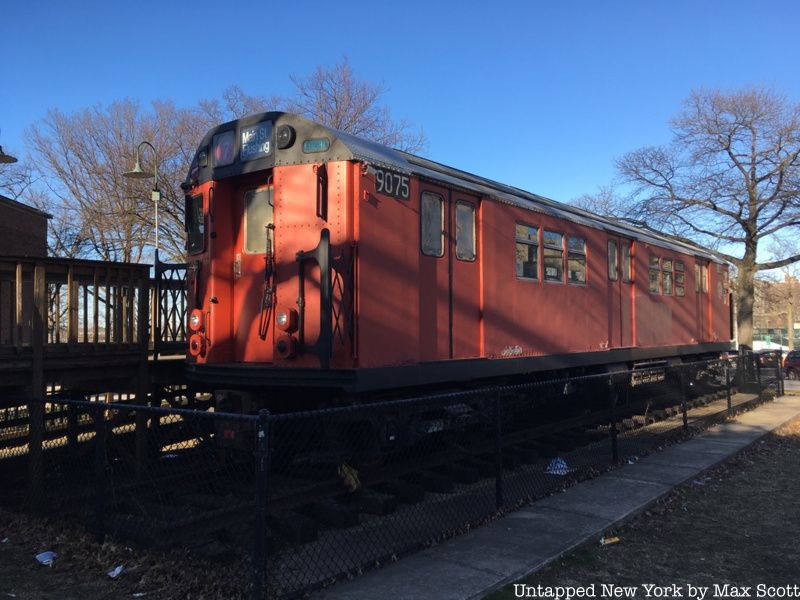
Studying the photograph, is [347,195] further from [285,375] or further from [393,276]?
[285,375]

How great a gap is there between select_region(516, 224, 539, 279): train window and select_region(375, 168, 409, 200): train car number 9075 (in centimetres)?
226

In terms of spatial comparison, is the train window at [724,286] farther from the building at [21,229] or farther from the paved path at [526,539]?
the building at [21,229]

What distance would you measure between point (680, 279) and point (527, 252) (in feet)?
22.0

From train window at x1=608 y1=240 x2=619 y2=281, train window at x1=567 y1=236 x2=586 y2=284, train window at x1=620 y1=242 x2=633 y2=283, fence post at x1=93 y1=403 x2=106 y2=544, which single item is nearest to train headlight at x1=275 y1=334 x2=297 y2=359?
fence post at x1=93 y1=403 x2=106 y2=544

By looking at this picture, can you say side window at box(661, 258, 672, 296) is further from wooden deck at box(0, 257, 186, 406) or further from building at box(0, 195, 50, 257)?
building at box(0, 195, 50, 257)

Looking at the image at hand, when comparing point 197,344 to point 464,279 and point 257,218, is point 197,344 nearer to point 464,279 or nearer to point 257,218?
point 257,218

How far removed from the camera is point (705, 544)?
5.30 metres

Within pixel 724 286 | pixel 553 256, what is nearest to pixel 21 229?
pixel 553 256

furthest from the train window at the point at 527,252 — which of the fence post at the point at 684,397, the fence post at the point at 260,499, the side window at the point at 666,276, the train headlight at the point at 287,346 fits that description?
the side window at the point at 666,276

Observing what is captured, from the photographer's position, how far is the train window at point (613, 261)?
10516 mm

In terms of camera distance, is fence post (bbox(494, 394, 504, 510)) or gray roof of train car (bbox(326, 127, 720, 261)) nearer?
fence post (bbox(494, 394, 504, 510))

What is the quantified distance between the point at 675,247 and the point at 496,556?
403 inches

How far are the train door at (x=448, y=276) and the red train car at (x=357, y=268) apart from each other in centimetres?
2

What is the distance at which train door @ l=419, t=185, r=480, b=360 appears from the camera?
664cm
